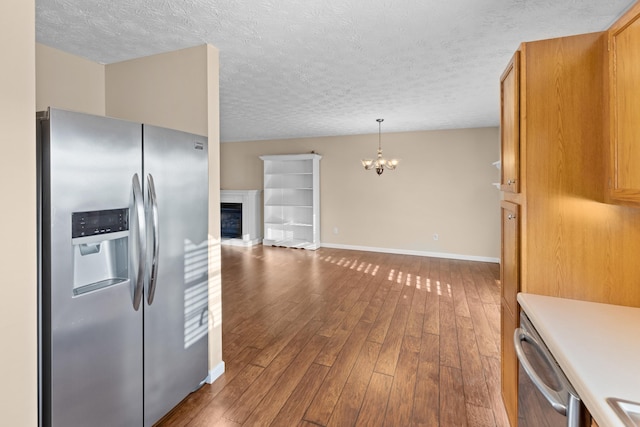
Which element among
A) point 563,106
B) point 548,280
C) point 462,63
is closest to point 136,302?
point 548,280

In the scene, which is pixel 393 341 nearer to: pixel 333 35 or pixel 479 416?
pixel 479 416

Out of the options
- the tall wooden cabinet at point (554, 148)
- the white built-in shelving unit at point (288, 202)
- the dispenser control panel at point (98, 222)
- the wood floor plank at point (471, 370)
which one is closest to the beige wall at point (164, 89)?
the dispenser control panel at point (98, 222)

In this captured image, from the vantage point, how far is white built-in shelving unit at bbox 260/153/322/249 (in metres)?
7.56

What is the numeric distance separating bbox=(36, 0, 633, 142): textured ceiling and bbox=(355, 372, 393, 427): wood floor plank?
101 inches

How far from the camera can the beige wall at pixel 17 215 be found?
3.84ft

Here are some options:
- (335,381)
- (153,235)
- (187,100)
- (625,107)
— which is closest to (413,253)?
(335,381)

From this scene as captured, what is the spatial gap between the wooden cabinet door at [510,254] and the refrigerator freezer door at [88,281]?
6.66ft

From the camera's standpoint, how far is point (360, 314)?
362 centimetres

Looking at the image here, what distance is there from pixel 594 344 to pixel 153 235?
6.81 feet

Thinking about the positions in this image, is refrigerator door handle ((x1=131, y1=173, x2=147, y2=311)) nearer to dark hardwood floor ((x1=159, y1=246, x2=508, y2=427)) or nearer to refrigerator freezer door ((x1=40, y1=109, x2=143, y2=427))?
refrigerator freezer door ((x1=40, y1=109, x2=143, y2=427))

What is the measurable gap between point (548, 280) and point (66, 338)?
227 centimetres

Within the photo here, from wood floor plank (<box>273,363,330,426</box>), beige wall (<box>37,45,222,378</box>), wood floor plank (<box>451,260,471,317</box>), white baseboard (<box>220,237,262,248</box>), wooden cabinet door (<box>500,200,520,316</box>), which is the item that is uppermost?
beige wall (<box>37,45,222,378</box>)

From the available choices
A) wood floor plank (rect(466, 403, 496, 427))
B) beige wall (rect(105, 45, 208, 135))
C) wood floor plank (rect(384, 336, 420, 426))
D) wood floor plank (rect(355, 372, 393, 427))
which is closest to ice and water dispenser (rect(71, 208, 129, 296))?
Result: beige wall (rect(105, 45, 208, 135))

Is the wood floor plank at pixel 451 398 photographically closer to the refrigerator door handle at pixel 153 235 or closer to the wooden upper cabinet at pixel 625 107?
the wooden upper cabinet at pixel 625 107
